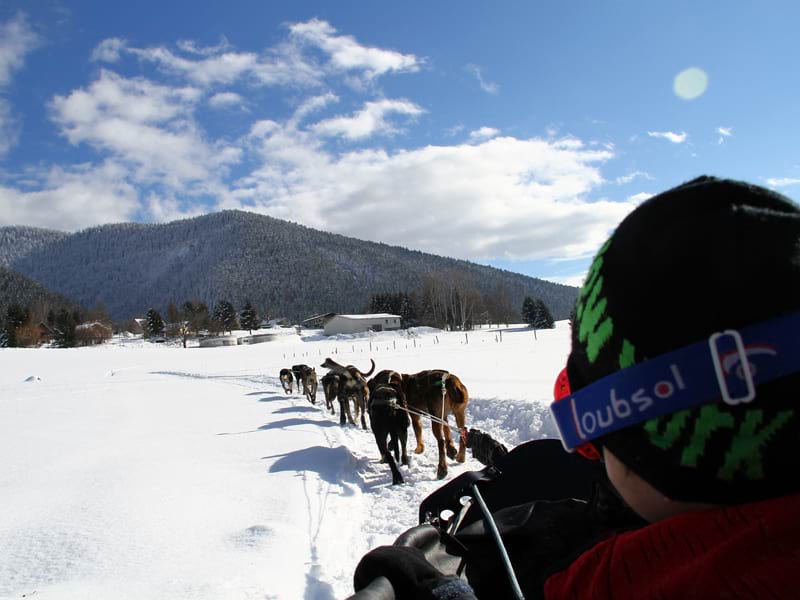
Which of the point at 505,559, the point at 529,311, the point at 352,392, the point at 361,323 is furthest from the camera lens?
the point at 361,323

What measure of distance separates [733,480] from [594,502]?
945 millimetres

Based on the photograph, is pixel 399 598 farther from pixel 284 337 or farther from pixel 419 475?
pixel 284 337

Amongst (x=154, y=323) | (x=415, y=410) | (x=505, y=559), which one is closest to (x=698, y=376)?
(x=505, y=559)

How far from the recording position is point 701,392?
86 centimetres

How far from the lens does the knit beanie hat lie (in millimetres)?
800

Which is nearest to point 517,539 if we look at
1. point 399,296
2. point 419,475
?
point 419,475

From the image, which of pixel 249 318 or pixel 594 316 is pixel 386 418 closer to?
pixel 594 316

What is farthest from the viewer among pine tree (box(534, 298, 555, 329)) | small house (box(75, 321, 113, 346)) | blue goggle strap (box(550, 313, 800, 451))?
small house (box(75, 321, 113, 346))

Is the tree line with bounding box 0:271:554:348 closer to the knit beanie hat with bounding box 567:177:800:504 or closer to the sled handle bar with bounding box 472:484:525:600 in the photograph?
the sled handle bar with bounding box 472:484:525:600

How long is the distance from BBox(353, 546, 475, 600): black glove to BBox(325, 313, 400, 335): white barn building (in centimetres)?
7838

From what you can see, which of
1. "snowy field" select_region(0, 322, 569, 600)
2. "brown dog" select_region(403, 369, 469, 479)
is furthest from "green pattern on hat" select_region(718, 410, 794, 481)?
"brown dog" select_region(403, 369, 469, 479)

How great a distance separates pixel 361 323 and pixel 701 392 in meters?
81.3

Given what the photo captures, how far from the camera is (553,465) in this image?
286 cm

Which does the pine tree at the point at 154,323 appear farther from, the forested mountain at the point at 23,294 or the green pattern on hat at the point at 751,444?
the green pattern on hat at the point at 751,444
